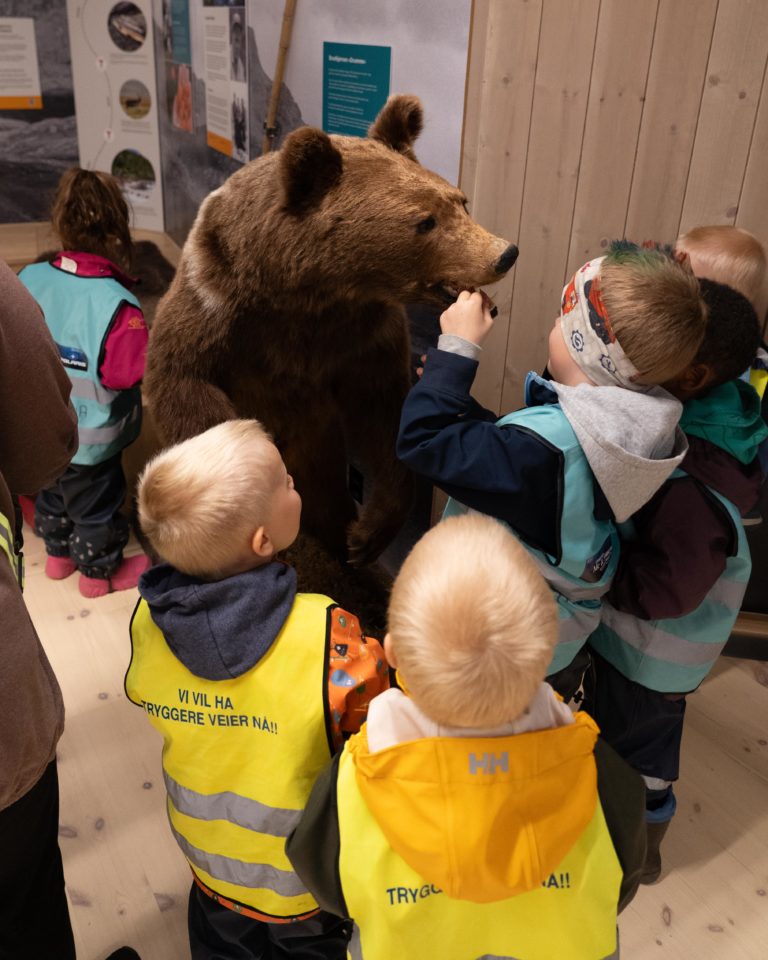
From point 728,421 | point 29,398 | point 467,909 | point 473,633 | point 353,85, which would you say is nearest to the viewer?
point 473,633

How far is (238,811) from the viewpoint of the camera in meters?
1.39

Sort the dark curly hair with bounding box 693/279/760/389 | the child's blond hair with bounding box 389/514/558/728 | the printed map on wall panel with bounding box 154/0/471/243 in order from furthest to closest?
1. the printed map on wall panel with bounding box 154/0/471/243
2. the dark curly hair with bounding box 693/279/760/389
3. the child's blond hair with bounding box 389/514/558/728

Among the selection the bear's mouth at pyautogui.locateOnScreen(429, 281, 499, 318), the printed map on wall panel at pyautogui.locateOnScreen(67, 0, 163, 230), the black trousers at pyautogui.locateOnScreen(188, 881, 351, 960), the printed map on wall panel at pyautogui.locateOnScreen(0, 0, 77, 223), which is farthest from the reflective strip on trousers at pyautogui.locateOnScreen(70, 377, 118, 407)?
the printed map on wall panel at pyautogui.locateOnScreen(67, 0, 163, 230)

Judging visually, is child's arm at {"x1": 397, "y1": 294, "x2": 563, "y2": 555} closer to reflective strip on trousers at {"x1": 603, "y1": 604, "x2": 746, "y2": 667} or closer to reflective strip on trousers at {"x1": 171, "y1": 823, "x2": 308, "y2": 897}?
reflective strip on trousers at {"x1": 603, "y1": 604, "x2": 746, "y2": 667}

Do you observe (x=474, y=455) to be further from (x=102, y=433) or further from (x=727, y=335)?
(x=102, y=433)

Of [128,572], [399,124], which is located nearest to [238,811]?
[399,124]

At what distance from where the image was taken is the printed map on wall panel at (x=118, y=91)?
4.12m

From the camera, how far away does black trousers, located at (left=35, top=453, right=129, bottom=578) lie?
115 inches

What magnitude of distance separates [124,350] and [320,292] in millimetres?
1160

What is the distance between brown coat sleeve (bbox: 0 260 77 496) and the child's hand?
70 centimetres

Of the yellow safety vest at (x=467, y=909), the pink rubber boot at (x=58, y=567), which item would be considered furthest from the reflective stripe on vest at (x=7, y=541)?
the pink rubber boot at (x=58, y=567)

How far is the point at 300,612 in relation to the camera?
1365 millimetres

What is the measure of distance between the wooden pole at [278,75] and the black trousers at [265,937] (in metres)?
2.72

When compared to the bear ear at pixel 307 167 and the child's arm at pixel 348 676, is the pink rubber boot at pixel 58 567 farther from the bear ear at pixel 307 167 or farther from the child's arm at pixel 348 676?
the child's arm at pixel 348 676
